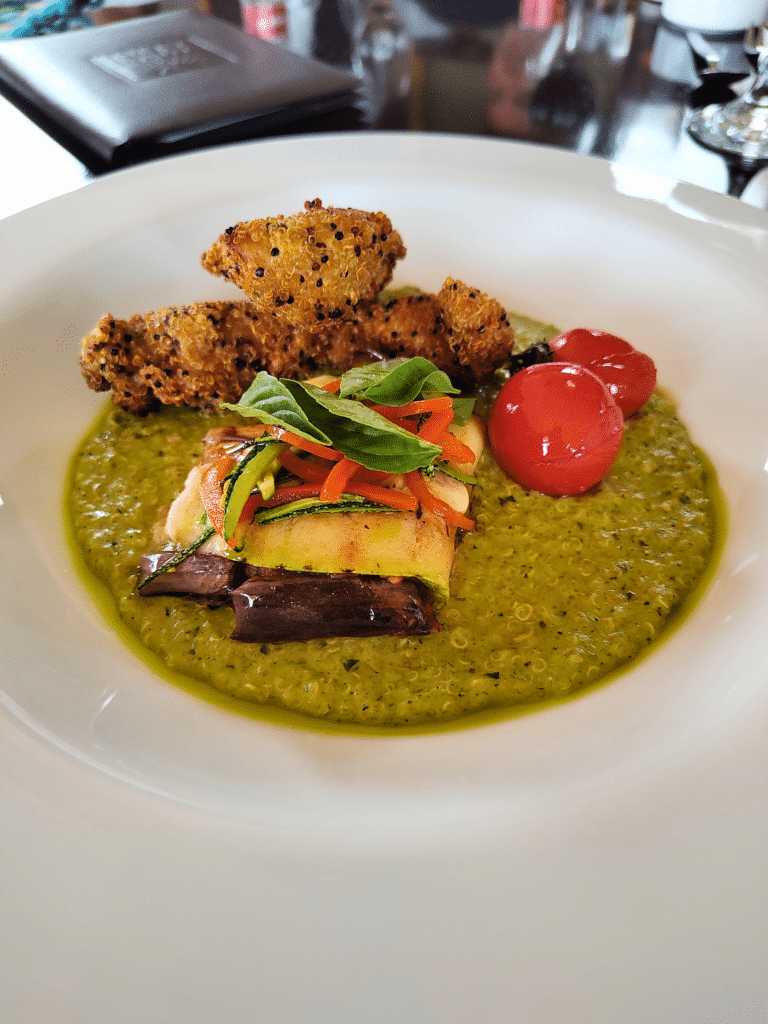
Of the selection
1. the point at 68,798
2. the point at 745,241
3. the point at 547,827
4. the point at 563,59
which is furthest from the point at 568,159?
the point at 68,798

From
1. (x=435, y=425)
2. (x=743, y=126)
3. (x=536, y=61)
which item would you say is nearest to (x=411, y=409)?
(x=435, y=425)

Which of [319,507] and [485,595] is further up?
[319,507]

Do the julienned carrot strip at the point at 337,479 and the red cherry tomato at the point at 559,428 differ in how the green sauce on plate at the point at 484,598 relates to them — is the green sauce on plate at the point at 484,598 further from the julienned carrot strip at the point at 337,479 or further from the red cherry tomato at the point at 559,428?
the julienned carrot strip at the point at 337,479

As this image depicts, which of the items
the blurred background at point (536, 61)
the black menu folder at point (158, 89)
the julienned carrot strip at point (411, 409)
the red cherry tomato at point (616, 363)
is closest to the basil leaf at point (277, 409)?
the julienned carrot strip at point (411, 409)

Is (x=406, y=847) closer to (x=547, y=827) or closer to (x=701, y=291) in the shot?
(x=547, y=827)

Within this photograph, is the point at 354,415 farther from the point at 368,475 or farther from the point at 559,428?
the point at 559,428

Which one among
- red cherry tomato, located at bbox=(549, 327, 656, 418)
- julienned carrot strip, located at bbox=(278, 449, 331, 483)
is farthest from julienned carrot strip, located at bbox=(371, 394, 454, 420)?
red cherry tomato, located at bbox=(549, 327, 656, 418)
